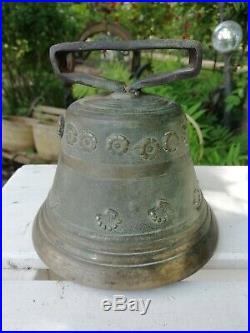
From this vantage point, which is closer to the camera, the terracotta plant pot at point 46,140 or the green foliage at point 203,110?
the green foliage at point 203,110

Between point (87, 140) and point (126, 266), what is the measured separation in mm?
316

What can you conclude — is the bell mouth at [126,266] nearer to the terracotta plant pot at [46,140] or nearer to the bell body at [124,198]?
the bell body at [124,198]

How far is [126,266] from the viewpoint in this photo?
2.75ft

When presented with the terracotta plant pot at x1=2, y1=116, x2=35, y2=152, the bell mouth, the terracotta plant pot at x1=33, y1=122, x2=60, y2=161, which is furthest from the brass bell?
the terracotta plant pot at x1=2, y1=116, x2=35, y2=152

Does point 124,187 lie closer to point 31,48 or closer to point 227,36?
point 227,36

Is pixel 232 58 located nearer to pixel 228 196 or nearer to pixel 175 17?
pixel 175 17

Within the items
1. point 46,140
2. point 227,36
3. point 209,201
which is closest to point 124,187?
point 209,201

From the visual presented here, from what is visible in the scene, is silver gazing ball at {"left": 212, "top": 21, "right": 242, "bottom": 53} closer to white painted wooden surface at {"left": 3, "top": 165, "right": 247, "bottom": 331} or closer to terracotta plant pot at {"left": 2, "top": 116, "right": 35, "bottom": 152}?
white painted wooden surface at {"left": 3, "top": 165, "right": 247, "bottom": 331}

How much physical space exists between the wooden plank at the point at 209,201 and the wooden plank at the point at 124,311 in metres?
0.07

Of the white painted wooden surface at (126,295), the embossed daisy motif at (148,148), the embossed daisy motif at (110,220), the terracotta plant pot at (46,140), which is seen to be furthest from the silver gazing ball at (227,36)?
the terracotta plant pot at (46,140)

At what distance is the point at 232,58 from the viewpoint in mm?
2676

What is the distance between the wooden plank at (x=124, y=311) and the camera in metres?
0.83

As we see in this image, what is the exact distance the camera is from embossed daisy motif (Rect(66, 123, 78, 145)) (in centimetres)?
88

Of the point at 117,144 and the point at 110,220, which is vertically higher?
the point at 117,144
